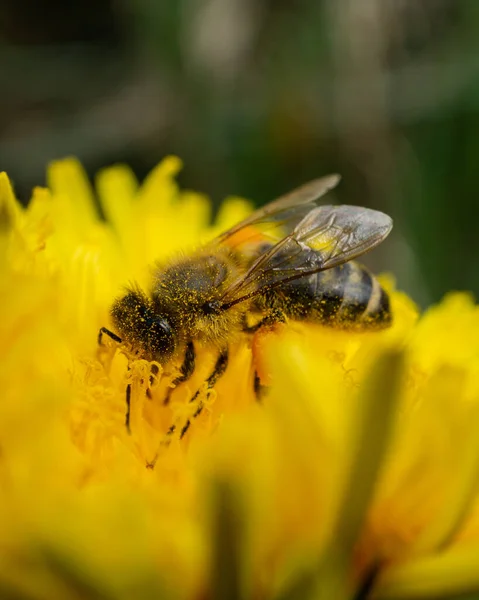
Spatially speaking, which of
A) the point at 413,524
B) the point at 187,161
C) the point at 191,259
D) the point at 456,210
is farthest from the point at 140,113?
the point at 413,524

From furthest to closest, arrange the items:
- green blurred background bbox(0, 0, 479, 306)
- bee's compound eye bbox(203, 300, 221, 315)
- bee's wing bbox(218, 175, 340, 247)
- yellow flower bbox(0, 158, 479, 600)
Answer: green blurred background bbox(0, 0, 479, 306) → bee's wing bbox(218, 175, 340, 247) → bee's compound eye bbox(203, 300, 221, 315) → yellow flower bbox(0, 158, 479, 600)

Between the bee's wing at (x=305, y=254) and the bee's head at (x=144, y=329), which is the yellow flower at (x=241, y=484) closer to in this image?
the bee's head at (x=144, y=329)

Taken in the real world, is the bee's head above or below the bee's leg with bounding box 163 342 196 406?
above

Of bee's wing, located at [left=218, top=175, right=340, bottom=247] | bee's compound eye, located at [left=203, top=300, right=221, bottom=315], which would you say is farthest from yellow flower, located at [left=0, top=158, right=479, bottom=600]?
bee's wing, located at [left=218, top=175, right=340, bottom=247]

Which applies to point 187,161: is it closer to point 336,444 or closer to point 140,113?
point 140,113

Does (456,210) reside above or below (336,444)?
below

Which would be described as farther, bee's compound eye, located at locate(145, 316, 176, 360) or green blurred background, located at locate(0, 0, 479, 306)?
green blurred background, located at locate(0, 0, 479, 306)

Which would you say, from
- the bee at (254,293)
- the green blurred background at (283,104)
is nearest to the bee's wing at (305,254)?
the bee at (254,293)

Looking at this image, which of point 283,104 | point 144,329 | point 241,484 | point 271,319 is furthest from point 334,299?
point 283,104

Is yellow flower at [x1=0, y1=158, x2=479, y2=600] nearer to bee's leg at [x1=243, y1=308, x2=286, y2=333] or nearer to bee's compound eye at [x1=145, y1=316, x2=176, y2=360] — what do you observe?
bee's compound eye at [x1=145, y1=316, x2=176, y2=360]
